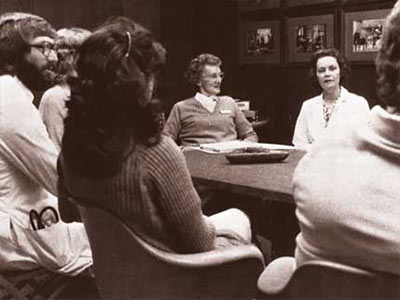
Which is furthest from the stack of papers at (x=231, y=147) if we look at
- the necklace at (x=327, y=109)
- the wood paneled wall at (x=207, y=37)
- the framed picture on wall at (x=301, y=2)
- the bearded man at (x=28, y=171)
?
the framed picture on wall at (x=301, y=2)

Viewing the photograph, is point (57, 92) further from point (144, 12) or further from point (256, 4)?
point (256, 4)

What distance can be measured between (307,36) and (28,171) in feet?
14.4

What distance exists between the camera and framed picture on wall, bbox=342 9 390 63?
6.01 meters

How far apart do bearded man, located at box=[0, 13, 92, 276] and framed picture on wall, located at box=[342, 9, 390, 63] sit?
372 cm

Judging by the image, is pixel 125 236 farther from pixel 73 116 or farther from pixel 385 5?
pixel 385 5

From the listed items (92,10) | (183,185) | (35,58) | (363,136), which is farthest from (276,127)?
(363,136)

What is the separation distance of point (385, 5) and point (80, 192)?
4368mm

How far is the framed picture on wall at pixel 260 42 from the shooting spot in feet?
23.1

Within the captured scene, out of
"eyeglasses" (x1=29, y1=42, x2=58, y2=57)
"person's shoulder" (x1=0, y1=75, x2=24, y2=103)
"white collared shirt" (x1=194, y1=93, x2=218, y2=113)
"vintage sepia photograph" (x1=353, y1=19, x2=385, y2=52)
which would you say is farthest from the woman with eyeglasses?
"vintage sepia photograph" (x1=353, y1=19, x2=385, y2=52)

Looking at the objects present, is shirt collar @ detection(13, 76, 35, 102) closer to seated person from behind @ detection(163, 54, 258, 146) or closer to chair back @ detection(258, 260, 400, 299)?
chair back @ detection(258, 260, 400, 299)

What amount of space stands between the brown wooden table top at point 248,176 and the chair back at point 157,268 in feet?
2.28

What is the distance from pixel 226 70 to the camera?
7523mm

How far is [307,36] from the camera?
669 cm

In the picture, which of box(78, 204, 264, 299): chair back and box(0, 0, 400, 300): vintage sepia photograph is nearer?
box(0, 0, 400, 300): vintage sepia photograph
